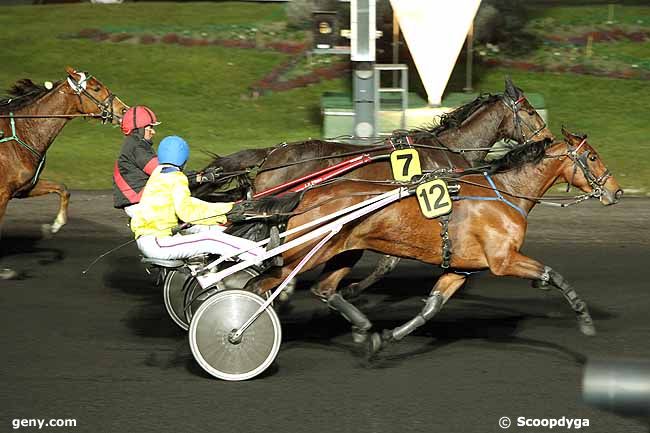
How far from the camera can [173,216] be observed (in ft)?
23.3

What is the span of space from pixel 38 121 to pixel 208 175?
7.73 ft

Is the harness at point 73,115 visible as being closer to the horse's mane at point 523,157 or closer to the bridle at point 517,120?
the bridle at point 517,120

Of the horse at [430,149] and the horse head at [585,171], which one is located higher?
the horse head at [585,171]

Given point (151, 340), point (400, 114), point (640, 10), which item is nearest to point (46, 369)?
point (151, 340)

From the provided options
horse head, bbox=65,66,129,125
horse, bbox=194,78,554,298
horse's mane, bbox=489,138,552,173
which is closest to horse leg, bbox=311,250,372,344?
horse, bbox=194,78,554,298

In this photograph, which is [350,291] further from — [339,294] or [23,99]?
[23,99]

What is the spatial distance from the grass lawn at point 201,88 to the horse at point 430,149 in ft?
17.7

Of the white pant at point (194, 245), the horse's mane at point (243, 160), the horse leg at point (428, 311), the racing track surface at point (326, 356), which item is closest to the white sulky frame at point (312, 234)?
the white pant at point (194, 245)

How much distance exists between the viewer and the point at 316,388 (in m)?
6.84

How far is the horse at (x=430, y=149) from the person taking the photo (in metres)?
8.91

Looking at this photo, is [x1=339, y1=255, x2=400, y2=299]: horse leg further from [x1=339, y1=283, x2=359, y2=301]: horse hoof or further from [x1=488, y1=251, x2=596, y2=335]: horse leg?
[x1=488, y1=251, x2=596, y2=335]: horse leg

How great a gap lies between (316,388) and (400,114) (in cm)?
996

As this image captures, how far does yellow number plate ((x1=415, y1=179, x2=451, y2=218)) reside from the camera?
7348mm

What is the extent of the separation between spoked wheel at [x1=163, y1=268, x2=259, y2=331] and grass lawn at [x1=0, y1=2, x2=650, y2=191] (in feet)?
22.4
